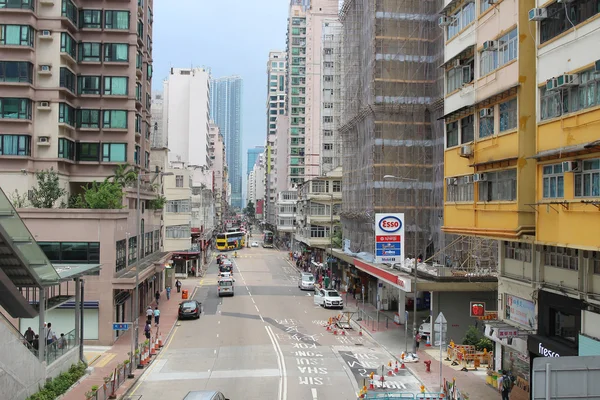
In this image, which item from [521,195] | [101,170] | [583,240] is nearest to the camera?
[583,240]

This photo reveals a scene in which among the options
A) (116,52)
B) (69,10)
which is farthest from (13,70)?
(116,52)

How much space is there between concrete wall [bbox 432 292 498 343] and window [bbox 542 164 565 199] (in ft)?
45.6

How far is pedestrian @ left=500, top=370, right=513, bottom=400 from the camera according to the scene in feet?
66.1

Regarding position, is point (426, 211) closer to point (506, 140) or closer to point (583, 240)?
point (506, 140)

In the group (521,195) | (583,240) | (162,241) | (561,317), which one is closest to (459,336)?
(561,317)

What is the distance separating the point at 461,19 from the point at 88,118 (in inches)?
1143

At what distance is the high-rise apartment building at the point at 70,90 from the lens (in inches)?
1567

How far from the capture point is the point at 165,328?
3519 centimetres

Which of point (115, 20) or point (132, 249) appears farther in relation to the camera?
point (115, 20)

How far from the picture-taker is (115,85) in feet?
141

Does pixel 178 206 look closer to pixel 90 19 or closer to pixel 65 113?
pixel 65 113

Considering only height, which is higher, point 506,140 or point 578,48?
point 578,48

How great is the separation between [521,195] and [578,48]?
4599 millimetres

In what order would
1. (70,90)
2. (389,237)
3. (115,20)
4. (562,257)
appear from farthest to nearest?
(115,20)
(70,90)
(389,237)
(562,257)
